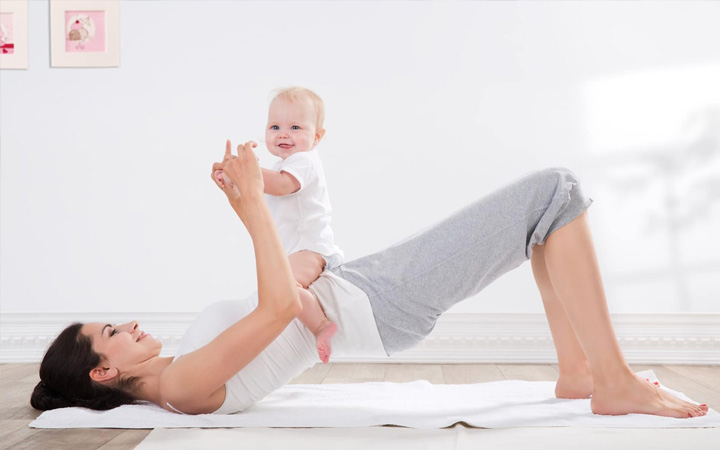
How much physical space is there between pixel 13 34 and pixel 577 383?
10.9 ft

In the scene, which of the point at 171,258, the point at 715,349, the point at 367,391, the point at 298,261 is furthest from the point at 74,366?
the point at 715,349

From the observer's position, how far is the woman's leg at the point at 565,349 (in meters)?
2.06

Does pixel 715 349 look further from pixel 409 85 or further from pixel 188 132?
pixel 188 132

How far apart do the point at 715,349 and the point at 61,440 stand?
2.98 m

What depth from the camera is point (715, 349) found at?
3.45 m

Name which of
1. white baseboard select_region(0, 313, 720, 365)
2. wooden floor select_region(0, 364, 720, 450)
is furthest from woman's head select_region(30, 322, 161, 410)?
white baseboard select_region(0, 313, 720, 365)

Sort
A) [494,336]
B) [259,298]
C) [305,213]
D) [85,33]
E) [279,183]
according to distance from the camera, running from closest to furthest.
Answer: [259,298] < [279,183] < [305,213] < [494,336] < [85,33]

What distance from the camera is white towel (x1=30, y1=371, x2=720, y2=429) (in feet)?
5.78

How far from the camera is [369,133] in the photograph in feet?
11.9

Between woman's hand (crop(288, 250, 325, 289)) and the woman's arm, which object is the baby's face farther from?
the woman's arm

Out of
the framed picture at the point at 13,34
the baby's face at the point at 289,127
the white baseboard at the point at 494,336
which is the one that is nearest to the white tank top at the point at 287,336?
the baby's face at the point at 289,127

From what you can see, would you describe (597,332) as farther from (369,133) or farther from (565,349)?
(369,133)

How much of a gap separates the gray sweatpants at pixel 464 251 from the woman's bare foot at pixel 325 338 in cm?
13

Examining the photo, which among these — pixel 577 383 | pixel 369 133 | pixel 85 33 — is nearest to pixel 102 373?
pixel 577 383
